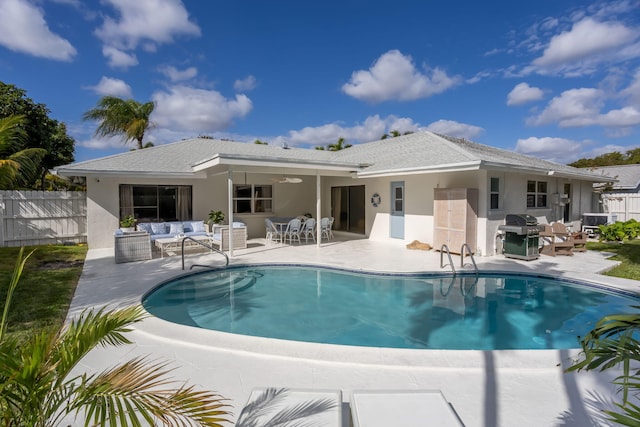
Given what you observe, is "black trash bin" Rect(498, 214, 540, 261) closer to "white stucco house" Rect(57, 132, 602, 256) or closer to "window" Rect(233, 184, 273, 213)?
"white stucco house" Rect(57, 132, 602, 256)

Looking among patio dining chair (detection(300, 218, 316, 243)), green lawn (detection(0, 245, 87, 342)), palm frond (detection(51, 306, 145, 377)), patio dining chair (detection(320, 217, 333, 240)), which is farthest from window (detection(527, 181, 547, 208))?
green lawn (detection(0, 245, 87, 342))

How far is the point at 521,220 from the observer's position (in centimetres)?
1106

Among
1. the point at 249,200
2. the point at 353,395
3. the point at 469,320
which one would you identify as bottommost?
the point at 469,320

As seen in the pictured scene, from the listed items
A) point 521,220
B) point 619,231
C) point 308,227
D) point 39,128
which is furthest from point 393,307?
point 39,128

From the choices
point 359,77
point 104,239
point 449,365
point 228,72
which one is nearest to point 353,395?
point 449,365

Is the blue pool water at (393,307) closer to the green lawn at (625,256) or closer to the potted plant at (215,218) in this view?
the green lawn at (625,256)

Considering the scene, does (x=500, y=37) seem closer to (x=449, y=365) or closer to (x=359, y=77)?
(x=359, y=77)

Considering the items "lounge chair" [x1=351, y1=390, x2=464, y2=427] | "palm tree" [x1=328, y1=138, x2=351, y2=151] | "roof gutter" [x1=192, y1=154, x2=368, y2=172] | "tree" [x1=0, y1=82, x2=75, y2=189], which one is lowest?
"lounge chair" [x1=351, y1=390, x2=464, y2=427]

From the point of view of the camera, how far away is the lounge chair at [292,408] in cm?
266

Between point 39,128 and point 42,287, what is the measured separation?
17194 mm

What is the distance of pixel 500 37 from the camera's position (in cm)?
1642

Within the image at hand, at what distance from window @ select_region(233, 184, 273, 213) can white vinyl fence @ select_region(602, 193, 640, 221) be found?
67.4 feet

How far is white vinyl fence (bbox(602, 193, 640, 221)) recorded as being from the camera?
64.7 feet

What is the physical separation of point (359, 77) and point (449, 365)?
76.5ft
